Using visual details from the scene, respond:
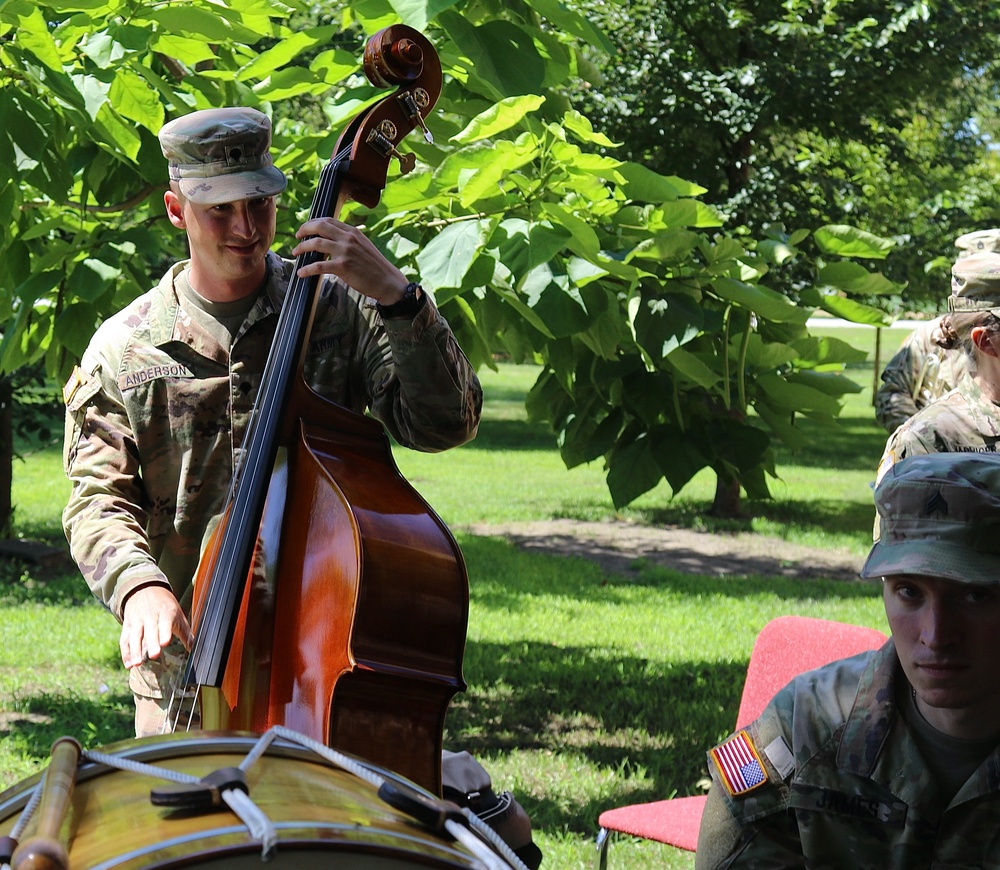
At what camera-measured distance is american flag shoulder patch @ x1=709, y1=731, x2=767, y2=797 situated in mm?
1750

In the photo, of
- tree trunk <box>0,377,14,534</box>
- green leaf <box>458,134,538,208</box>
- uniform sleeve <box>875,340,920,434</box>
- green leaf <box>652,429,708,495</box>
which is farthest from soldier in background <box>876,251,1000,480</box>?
tree trunk <box>0,377,14,534</box>

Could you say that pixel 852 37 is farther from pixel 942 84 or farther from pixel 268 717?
pixel 268 717

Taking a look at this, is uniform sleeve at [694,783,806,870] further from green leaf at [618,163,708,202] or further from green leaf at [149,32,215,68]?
green leaf at [149,32,215,68]

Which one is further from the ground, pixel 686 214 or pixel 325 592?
pixel 686 214

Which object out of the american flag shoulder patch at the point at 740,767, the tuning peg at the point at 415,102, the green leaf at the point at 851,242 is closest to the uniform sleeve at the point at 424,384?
the tuning peg at the point at 415,102

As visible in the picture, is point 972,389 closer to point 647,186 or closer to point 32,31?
point 647,186

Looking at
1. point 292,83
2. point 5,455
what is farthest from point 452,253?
point 5,455

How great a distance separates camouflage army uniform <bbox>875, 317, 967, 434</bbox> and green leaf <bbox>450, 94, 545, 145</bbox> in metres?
3.18

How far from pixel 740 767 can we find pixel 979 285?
1745mm

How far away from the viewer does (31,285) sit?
3666mm

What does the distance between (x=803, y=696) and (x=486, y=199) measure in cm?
182

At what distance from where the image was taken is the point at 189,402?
8.41ft

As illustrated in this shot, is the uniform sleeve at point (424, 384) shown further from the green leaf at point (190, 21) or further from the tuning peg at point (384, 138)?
the green leaf at point (190, 21)

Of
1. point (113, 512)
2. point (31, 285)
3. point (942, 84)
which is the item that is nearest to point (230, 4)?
point (31, 285)
